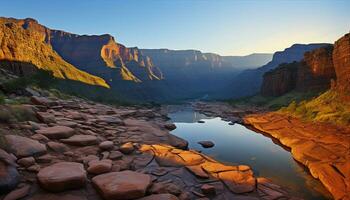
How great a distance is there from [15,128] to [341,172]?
35.7ft

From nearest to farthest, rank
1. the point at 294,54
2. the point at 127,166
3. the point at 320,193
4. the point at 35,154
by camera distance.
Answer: the point at 35,154
the point at 127,166
the point at 320,193
the point at 294,54

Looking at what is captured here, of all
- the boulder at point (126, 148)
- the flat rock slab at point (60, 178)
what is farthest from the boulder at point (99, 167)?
the boulder at point (126, 148)

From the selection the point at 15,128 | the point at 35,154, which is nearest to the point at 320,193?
the point at 35,154

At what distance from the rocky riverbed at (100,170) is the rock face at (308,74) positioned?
107 ft

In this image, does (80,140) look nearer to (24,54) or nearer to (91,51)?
(24,54)

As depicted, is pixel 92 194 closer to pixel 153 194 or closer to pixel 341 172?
pixel 153 194

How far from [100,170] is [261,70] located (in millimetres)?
131077

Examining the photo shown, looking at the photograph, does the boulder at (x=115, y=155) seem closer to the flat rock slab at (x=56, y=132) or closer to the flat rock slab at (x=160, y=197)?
the flat rock slab at (x=56, y=132)

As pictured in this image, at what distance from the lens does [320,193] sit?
Result: 26.1 ft

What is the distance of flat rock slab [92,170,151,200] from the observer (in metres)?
4.71

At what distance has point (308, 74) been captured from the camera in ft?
127

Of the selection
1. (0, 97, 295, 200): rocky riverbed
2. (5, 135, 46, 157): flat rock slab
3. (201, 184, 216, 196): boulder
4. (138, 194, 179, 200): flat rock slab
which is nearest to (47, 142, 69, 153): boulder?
(0, 97, 295, 200): rocky riverbed

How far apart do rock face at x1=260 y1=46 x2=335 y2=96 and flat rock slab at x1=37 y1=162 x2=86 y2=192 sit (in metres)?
36.2

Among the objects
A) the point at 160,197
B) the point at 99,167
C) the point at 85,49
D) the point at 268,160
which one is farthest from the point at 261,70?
the point at 160,197
